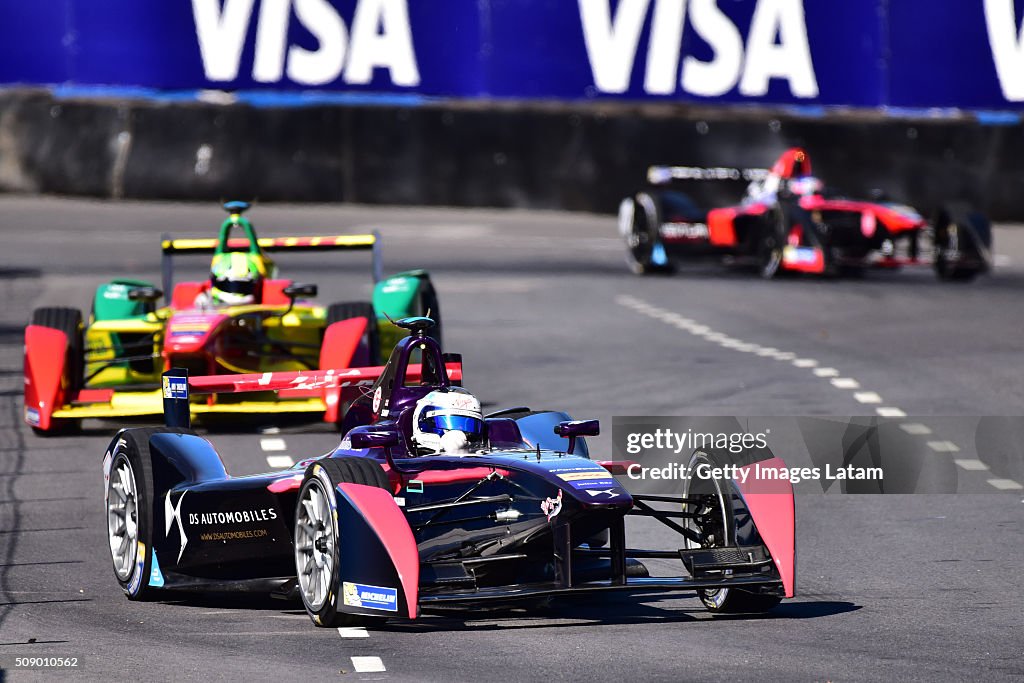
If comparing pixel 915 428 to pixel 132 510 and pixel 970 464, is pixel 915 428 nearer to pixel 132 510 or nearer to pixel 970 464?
pixel 970 464

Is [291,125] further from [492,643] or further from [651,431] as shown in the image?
[492,643]

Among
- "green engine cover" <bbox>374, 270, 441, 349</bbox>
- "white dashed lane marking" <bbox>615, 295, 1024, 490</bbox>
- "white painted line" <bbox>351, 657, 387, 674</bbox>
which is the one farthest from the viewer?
"green engine cover" <bbox>374, 270, 441, 349</bbox>

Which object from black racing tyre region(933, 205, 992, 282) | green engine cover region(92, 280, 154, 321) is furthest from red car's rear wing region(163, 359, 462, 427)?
black racing tyre region(933, 205, 992, 282)

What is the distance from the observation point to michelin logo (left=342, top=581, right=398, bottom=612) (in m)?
8.96

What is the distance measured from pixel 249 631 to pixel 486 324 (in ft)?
43.0

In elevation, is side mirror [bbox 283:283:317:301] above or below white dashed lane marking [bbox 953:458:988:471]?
above

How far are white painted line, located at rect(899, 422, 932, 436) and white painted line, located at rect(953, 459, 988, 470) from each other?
91 cm

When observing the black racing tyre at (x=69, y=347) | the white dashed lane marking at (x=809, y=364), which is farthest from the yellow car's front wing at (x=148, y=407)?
the white dashed lane marking at (x=809, y=364)

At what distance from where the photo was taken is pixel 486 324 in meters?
22.5

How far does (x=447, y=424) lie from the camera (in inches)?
410

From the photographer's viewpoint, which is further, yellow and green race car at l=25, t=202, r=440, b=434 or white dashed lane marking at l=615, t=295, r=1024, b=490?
yellow and green race car at l=25, t=202, r=440, b=434

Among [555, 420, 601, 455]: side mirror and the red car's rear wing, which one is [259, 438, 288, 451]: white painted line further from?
[555, 420, 601, 455]: side mirror

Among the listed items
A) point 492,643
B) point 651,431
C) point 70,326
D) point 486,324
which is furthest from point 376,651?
point 486,324

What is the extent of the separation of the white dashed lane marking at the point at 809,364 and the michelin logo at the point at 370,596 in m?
6.09
